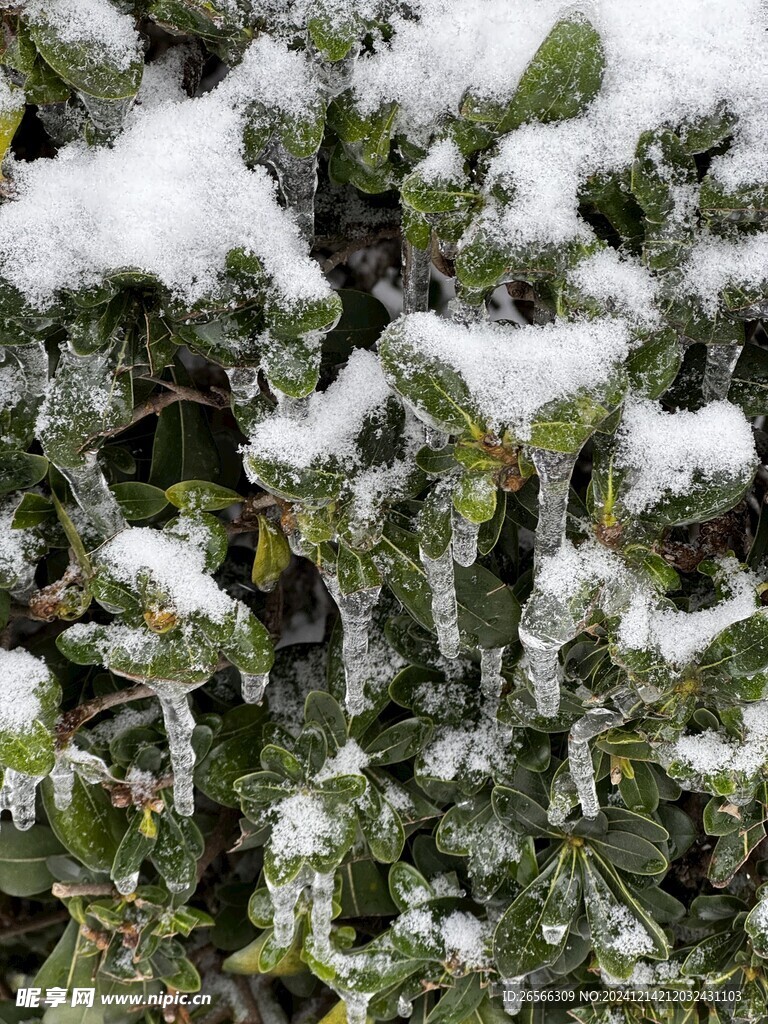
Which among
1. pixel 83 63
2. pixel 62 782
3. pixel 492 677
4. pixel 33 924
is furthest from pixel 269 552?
pixel 33 924

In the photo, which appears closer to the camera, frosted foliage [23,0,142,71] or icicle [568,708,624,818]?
frosted foliage [23,0,142,71]

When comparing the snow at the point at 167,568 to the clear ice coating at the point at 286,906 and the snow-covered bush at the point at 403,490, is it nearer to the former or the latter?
the snow-covered bush at the point at 403,490

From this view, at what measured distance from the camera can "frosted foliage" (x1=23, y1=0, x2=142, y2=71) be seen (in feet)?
2.69

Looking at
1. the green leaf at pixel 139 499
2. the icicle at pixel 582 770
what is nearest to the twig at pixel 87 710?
the green leaf at pixel 139 499

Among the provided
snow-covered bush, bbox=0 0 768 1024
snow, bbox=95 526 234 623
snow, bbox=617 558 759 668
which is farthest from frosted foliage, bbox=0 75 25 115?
snow, bbox=617 558 759 668

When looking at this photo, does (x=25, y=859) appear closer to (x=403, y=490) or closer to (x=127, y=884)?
(x=127, y=884)

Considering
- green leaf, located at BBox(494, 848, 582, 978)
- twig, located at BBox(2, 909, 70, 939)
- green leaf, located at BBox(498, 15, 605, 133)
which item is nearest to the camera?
green leaf, located at BBox(498, 15, 605, 133)

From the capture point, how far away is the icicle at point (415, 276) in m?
0.94

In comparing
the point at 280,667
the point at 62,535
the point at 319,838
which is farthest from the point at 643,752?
the point at 62,535

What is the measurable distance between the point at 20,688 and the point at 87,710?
0.09 m

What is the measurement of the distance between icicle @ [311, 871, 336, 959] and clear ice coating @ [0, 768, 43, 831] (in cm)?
39

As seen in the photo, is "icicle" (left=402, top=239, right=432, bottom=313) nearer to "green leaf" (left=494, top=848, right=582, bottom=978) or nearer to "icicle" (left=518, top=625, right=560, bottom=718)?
"icicle" (left=518, top=625, right=560, bottom=718)

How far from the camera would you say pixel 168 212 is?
0.86 metres

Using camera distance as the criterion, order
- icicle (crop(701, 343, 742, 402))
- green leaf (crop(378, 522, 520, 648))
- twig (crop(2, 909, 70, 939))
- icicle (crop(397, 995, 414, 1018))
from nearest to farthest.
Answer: icicle (crop(701, 343, 742, 402)) → green leaf (crop(378, 522, 520, 648)) → icicle (crop(397, 995, 414, 1018)) → twig (crop(2, 909, 70, 939))
